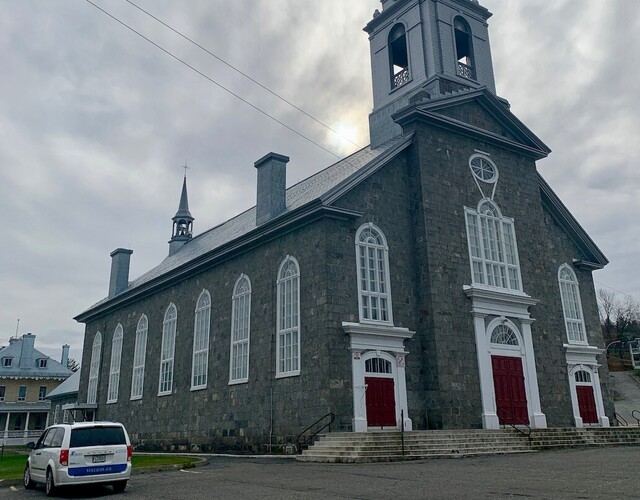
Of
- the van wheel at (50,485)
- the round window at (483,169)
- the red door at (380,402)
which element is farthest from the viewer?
the round window at (483,169)

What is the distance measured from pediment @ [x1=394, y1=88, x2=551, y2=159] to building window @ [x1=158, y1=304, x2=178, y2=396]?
579 inches

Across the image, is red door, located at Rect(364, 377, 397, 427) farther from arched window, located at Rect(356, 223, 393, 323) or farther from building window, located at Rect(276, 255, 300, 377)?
building window, located at Rect(276, 255, 300, 377)

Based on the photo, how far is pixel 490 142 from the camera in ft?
84.3

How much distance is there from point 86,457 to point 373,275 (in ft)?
38.6

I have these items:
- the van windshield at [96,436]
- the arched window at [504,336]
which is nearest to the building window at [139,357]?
→ the arched window at [504,336]

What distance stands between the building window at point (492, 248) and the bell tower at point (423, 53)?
221 inches

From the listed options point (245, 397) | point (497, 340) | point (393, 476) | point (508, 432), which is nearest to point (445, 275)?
point (497, 340)

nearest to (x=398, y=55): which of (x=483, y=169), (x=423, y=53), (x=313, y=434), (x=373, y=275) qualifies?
(x=423, y=53)

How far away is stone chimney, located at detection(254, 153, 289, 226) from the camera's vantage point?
24.6 metres

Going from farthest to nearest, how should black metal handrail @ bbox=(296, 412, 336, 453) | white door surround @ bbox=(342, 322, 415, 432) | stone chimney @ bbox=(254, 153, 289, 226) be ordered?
stone chimney @ bbox=(254, 153, 289, 226), white door surround @ bbox=(342, 322, 415, 432), black metal handrail @ bbox=(296, 412, 336, 453)

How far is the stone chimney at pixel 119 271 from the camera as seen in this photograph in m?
39.7

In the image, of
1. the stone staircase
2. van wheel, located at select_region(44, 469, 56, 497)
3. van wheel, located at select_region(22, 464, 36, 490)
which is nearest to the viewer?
van wheel, located at select_region(44, 469, 56, 497)

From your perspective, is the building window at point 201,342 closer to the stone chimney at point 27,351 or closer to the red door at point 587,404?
the red door at point 587,404

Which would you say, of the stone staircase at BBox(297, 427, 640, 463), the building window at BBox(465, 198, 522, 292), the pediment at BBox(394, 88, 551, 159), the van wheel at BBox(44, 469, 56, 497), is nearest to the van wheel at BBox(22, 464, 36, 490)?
the van wheel at BBox(44, 469, 56, 497)
